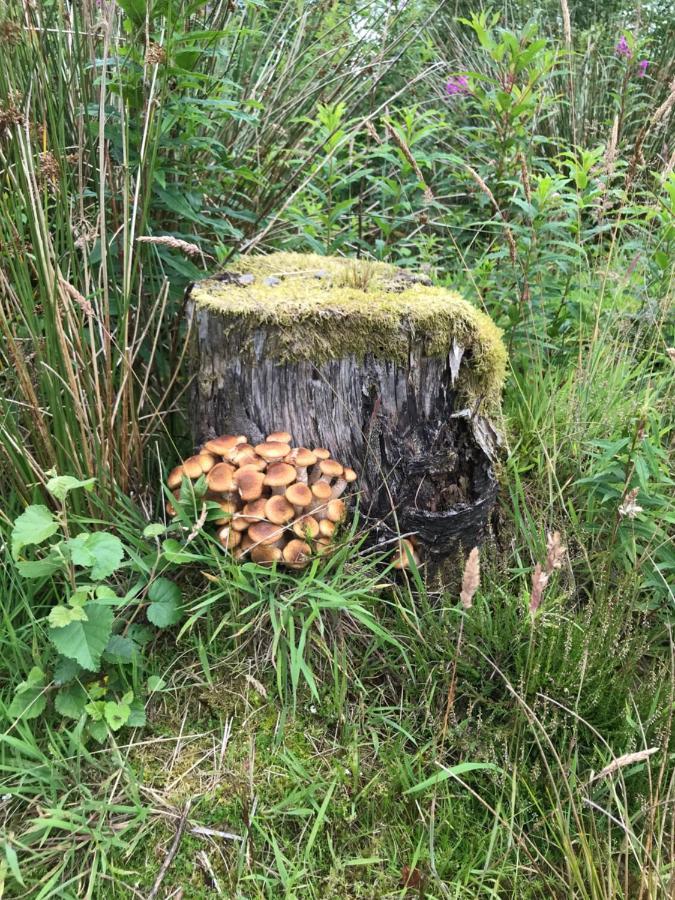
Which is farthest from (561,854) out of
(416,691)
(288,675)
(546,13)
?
(546,13)

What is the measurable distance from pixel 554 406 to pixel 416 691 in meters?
1.13

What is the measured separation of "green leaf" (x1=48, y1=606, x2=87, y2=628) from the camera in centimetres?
159

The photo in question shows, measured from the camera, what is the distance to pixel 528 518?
82.6 inches

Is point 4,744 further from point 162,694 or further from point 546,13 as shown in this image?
point 546,13

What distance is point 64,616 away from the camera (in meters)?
1.61

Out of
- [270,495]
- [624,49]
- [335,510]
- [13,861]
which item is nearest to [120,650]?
[13,861]

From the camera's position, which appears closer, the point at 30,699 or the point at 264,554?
the point at 30,699

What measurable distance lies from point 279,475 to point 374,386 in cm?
42

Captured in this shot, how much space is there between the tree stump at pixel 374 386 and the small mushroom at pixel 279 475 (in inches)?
7.6

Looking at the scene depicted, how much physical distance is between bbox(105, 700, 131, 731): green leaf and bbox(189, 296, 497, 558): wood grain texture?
2.92 feet

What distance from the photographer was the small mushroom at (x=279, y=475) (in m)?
1.98

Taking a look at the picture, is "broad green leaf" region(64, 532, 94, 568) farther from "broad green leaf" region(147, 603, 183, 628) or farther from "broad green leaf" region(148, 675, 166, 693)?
"broad green leaf" region(148, 675, 166, 693)

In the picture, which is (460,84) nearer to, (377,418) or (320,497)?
(377,418)

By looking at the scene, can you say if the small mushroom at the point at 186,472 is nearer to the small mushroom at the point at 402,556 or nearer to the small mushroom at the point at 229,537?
the small mushroom at the point at 229,537
